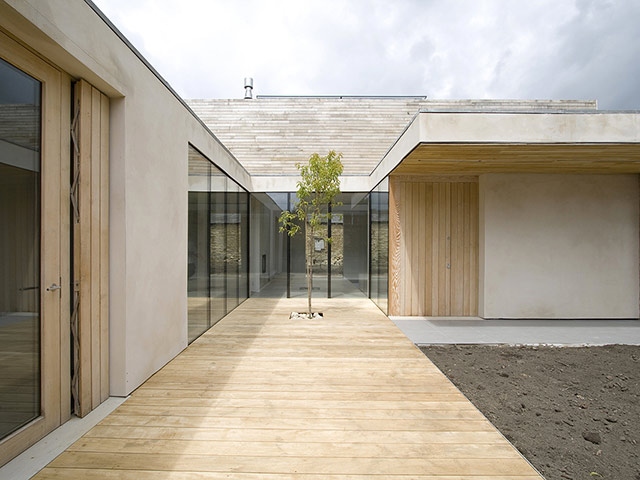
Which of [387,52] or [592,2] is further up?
[387,52]

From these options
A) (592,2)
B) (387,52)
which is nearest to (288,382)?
(592,2)

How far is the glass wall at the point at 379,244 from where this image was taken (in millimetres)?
6745

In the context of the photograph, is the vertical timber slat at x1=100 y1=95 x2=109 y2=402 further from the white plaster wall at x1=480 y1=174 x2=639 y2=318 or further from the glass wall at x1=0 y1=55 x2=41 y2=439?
the white plaster wall at x1=480 y1=174 x2=639 y2=318

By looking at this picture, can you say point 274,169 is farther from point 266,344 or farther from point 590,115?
point 590,115

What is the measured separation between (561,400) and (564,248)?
4.19m

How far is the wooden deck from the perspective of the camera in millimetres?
2023

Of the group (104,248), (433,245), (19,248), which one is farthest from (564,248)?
(19,248)

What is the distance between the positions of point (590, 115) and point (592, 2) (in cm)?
1394

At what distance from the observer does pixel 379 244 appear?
729 cm

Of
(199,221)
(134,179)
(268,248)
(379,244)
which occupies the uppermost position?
(134,179)

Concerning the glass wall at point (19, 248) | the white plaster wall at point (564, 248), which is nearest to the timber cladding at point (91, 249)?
the glass wall at point (19, 248)

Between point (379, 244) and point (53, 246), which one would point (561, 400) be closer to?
point (379, 244)

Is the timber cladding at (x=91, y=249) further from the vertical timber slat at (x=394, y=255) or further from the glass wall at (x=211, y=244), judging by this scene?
the vertical timber slat at (x=394, y=255)

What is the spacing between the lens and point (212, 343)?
15.2ft
